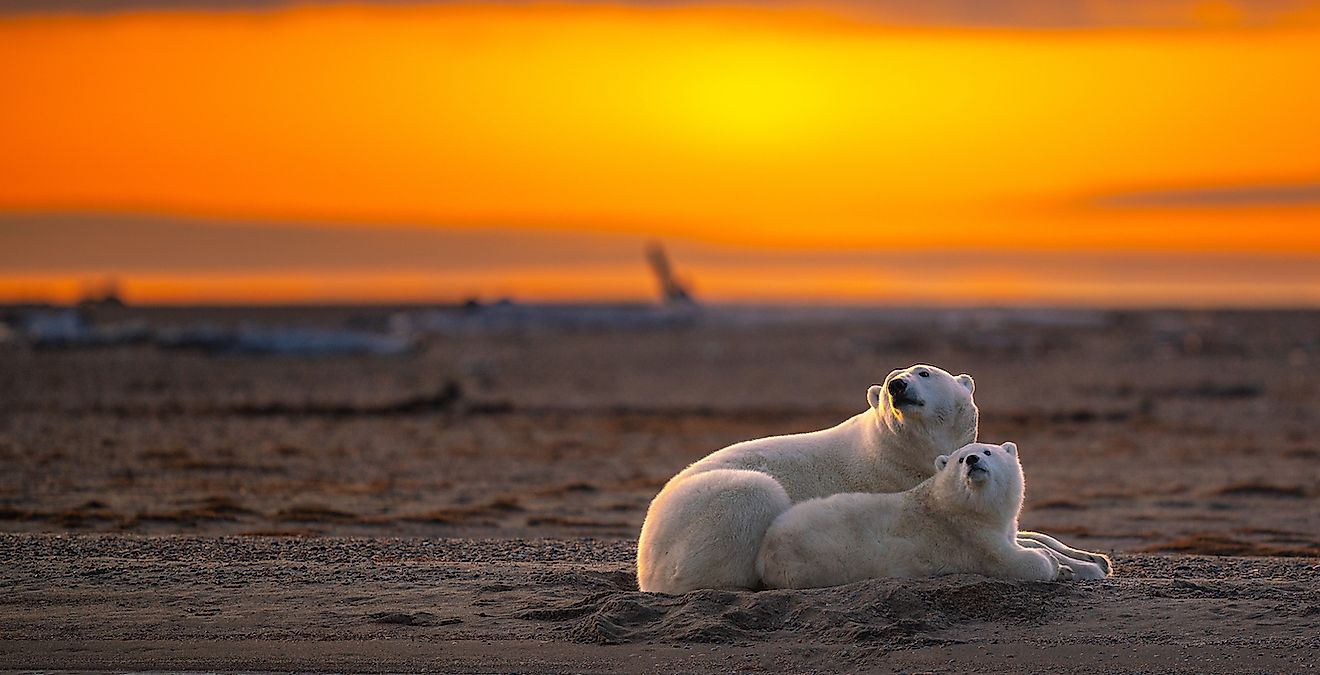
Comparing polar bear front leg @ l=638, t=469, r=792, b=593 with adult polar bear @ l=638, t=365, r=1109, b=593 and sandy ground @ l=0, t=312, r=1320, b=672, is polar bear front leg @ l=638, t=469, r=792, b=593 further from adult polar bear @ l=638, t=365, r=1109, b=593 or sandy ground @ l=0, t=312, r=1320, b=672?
sandy ground @ l=0, t=312, r=1320, b=672

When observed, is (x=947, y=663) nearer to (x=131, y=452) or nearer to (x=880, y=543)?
(x=880, y=543)

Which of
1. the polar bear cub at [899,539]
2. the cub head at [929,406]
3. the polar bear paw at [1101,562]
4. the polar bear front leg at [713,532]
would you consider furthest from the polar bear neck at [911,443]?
the polar bear paw at [1101,562]

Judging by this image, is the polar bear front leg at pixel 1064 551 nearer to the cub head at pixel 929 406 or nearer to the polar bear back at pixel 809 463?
the cub head at pixel 929 406

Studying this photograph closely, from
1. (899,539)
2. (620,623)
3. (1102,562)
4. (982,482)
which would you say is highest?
(982,482)

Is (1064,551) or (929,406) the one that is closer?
(929,406)

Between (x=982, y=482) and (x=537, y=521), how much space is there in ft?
23.3

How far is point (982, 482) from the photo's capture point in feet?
28.6

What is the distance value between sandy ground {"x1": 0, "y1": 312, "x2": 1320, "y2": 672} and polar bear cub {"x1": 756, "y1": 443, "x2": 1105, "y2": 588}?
0.78ft

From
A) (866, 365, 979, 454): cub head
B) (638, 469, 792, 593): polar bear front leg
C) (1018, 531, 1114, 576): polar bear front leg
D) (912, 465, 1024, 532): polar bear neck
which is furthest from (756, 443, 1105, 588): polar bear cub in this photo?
(1018, 531, 1114, 576): polar bear front leg

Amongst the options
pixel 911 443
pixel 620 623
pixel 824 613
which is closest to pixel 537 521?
pixel 911 443

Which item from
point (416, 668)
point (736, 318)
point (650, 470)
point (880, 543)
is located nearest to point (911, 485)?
point (880, 543)

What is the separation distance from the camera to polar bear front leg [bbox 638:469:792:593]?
9078mm

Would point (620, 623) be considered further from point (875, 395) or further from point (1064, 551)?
point (1064, 551)

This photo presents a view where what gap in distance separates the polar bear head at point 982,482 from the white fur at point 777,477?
77cm
